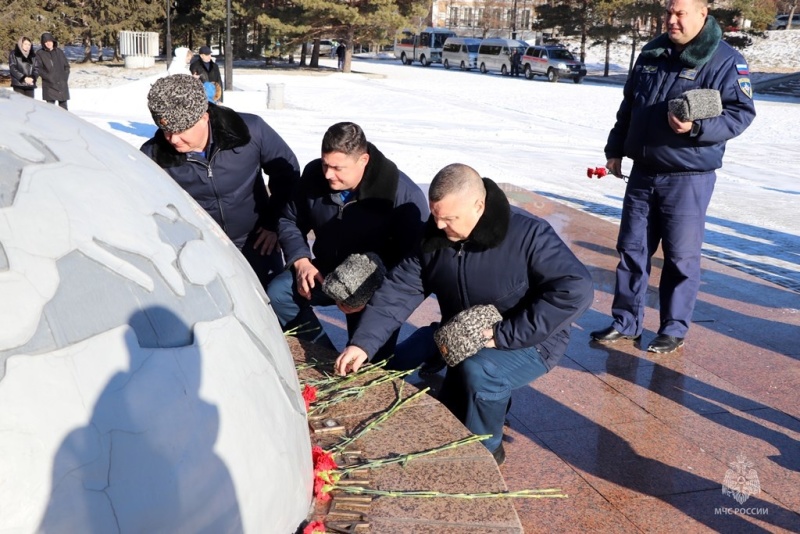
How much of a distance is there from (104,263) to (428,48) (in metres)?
50.9

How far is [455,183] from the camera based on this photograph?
3250 mm

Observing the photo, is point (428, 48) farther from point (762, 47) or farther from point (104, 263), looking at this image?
point (104, 263)

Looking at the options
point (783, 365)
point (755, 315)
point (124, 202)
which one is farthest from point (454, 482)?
point (755, 315)

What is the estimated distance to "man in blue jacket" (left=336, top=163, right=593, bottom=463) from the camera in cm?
333

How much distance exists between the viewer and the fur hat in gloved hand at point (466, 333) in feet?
11.1

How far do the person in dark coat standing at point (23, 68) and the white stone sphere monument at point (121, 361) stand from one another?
47.9 feet

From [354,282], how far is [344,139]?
63cm

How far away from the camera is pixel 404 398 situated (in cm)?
316

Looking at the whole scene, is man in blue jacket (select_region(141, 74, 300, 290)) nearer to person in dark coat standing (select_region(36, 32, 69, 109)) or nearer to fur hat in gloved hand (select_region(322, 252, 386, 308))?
fur hat in gloved hand (select_region(322, 252, 386, 308))

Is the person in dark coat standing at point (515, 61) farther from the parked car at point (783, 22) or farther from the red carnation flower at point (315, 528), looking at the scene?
the red carnation flower at point (315, 528)

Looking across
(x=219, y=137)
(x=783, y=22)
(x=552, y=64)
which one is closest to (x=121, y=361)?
(x=219, y=137)

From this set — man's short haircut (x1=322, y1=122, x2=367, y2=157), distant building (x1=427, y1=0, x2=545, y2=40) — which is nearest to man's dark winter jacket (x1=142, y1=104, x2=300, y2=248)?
→ man's short haircut (x1=322, y1=122, x2=367, y2=157)

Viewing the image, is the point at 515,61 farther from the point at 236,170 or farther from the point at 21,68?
the point at 236,170

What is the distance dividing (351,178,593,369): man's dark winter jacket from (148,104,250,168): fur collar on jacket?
1.13m
